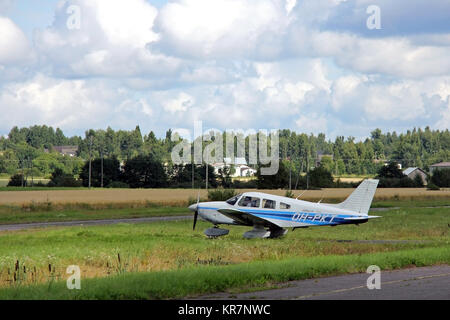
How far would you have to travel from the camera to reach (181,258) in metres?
23.7

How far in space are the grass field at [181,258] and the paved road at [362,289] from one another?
3.03 ft

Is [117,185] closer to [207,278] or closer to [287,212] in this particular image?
[287,212]

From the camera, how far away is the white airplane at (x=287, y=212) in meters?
31.5

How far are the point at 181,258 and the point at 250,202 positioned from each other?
340 inches

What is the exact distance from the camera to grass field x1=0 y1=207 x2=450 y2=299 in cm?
1670

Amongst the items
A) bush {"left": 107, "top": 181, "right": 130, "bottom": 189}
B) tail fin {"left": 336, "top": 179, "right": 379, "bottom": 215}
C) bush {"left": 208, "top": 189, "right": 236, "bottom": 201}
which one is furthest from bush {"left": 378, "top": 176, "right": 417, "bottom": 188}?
tail fin {"left": 336, "top": 179, "right": 379, "bottom": 215}

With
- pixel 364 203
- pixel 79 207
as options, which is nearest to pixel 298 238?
pixel 364 203

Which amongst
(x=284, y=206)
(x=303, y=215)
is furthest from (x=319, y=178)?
(x=284, y=206)

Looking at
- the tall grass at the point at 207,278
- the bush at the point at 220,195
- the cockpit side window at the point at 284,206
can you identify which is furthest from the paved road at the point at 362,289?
the bush at the point at 220,195

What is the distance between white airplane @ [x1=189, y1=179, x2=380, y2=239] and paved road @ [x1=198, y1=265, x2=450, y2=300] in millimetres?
11905

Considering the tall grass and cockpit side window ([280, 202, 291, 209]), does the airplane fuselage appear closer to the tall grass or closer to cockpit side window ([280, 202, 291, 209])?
cockpit side window ([280, 202, 291, 209])

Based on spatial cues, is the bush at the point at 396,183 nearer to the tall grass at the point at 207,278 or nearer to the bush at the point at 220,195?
the bush at the point at 220,195
